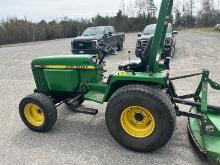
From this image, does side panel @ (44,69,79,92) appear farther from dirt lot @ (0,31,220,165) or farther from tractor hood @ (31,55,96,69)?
dirt lot @ (0,31,220,165)

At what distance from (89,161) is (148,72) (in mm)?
1547

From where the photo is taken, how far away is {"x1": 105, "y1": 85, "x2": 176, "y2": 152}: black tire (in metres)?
3.77

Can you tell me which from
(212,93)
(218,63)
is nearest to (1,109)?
(212,93)

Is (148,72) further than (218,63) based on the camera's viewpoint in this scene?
No

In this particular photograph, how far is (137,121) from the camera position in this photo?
161 inches

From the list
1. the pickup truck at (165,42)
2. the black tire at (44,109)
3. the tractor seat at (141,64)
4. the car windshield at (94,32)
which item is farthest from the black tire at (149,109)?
the car windshield at (94,32)

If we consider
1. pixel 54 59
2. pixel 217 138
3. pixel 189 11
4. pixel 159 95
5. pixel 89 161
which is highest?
pixel 189 11

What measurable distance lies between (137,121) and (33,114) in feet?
6.40

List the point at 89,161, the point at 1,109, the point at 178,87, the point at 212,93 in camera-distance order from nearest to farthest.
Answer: the point at 89,161 < the point at 1,109 < the point at 212,93 < the point at 178,87

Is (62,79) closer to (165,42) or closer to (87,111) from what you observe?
(87,111)

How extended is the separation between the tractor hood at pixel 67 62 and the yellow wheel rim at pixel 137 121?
1150 mm

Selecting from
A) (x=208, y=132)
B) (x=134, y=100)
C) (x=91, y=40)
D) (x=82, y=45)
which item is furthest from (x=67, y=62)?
(x=82, y=45)

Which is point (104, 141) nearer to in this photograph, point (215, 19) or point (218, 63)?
point (218, 63)

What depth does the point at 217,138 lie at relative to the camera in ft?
11.8
